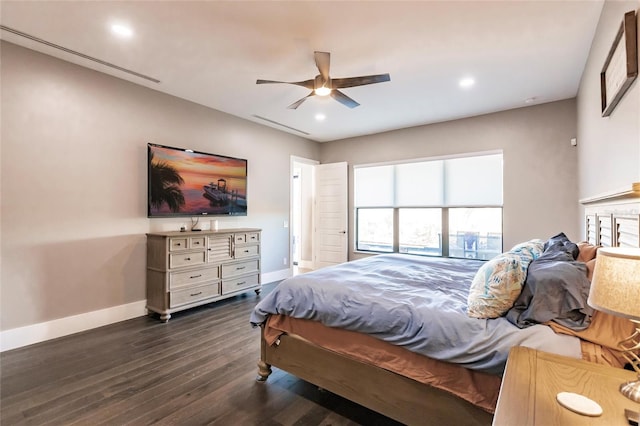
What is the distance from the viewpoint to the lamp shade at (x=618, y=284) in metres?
0.81

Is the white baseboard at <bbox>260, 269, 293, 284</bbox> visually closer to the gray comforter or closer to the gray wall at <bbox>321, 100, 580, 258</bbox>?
the gray comforter

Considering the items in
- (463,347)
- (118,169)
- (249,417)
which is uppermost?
(118,169)

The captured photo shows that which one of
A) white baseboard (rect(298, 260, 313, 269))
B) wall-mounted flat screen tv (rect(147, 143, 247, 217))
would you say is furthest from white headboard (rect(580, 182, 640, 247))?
white baseboard (rect(298, 260, 313, 269))

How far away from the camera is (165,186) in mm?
3955

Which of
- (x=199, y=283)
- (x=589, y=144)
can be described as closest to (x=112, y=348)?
(x=199, y=283)

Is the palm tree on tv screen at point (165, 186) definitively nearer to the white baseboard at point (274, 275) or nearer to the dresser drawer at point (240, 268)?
the dresser drawer at point (240, 268)

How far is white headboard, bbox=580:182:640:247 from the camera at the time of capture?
1453mm

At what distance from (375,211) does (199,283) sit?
3.55 metres

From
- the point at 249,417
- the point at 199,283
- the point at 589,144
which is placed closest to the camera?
the point at 249,417

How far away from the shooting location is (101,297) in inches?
135

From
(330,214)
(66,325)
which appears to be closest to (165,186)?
(66,325)

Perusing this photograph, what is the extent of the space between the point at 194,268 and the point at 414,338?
9.88 feet

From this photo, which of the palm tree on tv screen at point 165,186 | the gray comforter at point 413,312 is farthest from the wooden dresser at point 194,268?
the gray comforter at point 413,312

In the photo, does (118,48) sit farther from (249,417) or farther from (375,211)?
(375,211)
